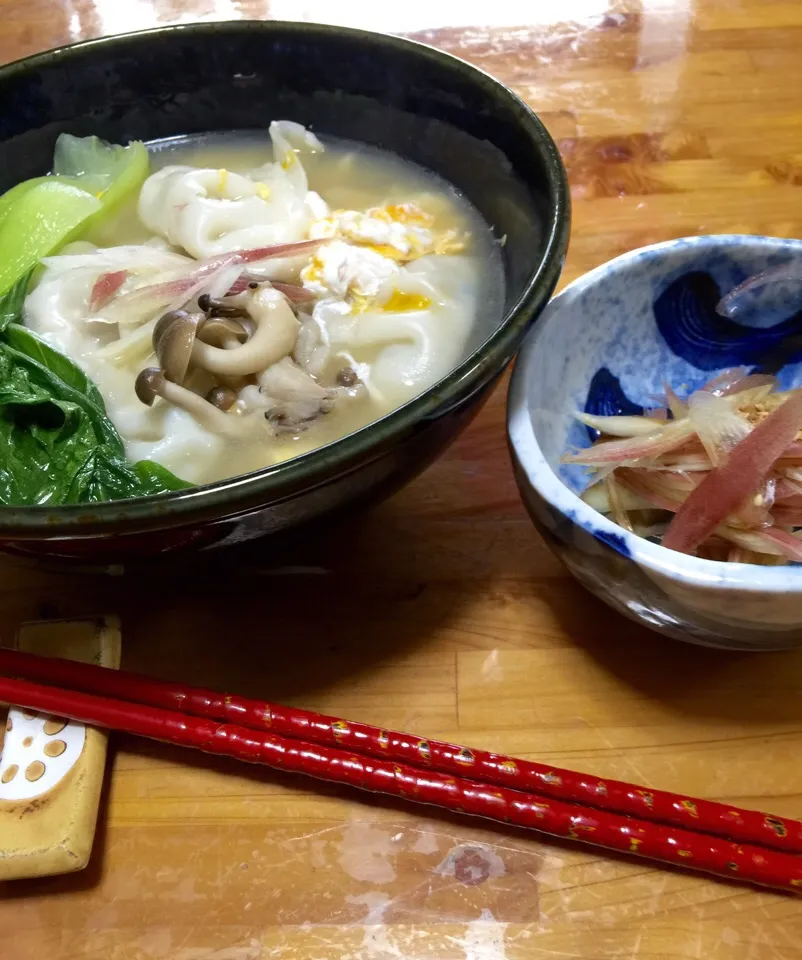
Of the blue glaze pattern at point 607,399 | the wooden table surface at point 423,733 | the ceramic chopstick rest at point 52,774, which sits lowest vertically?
the wooden table surface at point 423,733

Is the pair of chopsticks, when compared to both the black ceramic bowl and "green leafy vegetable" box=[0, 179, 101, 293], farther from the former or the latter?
"green leafy vegetable" box=[0, 179, 101, 293]

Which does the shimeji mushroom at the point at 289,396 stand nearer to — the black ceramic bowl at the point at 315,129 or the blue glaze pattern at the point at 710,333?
the black ceramic bowl at the point at 315,129

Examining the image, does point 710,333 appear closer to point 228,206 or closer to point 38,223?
point 228,206

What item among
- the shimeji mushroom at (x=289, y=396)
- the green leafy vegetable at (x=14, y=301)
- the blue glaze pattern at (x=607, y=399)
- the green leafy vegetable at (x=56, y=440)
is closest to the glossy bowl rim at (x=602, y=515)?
the blue glaze pattern at (x=607, y=399)

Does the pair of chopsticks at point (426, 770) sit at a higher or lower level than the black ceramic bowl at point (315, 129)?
lower

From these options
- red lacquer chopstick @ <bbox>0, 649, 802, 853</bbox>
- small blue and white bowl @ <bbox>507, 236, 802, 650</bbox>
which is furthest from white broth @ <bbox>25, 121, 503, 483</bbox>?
red lacquer chopstick @ <bbox>0, 649, 802, 853</bbox>

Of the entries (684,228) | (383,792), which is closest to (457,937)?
(383,792)

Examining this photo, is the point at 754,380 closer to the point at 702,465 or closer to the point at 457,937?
the point at 702,465

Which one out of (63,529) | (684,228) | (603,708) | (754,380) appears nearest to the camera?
(63,529)
